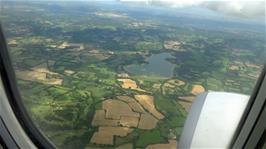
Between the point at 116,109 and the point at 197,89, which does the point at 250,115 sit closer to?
the point at 197,89

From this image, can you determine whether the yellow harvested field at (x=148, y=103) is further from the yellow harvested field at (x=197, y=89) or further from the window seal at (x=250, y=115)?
the window seal at (x=250, y=115)

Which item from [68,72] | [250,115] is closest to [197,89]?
[250,115]

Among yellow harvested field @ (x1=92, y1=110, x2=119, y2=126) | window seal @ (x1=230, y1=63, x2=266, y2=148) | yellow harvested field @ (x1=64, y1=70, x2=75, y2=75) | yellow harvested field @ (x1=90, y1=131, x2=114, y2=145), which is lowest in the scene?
yellow harvested field @ (x1=90, y1=131, x2=114, y2=145)

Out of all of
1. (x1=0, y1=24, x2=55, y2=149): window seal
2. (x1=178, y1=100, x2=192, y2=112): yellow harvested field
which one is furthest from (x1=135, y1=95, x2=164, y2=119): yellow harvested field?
(x1=0, y1=24, x2=55, y2=149): window seal

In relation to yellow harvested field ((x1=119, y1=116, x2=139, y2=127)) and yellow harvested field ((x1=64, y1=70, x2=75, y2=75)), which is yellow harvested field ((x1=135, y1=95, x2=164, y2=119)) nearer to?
yellow harvested field ((x1=119, y1=116, x2=139, y2=127))

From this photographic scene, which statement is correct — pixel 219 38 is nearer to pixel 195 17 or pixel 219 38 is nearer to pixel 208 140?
pixel 195 17

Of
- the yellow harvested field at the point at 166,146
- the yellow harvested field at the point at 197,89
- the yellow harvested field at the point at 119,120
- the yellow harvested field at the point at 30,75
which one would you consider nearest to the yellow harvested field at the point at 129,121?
the yellow harvested field at the point at 119,120
